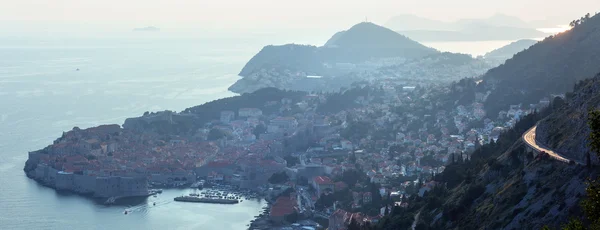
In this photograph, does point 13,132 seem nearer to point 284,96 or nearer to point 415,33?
point 284,96

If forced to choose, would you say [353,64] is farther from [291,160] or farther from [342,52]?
[291,160]

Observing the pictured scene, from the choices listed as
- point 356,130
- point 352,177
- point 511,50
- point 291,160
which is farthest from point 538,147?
point 511,50

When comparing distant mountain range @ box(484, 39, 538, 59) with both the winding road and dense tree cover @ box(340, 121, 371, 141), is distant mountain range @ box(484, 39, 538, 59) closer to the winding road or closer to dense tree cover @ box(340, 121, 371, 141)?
dense tree cover @ box(340, 121, 371, 141)

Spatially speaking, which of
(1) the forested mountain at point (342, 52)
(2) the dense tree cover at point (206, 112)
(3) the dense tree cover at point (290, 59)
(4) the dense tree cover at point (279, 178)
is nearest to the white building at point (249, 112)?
(2) the dense tree cover at point (206, 112)

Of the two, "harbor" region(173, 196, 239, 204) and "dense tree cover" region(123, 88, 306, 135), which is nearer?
"harbor" region(173, 196, 239, 204)

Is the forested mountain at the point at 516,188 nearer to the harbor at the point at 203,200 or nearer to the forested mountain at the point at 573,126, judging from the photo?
the forested mountain at the point at 573,126

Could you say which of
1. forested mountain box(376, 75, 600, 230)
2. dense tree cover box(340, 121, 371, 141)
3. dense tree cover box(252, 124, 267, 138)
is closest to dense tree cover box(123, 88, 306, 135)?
dense tree cover box(252, 124, 267, 138)

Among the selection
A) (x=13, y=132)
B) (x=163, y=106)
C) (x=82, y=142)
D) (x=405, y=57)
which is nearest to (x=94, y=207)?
(x=82, y=142)
